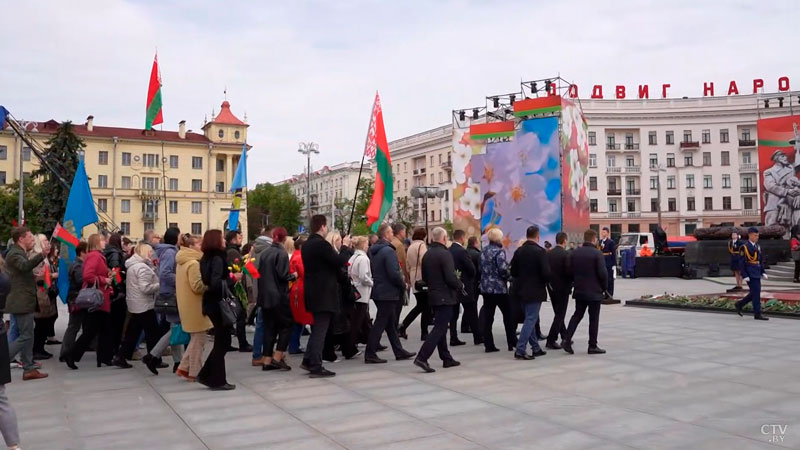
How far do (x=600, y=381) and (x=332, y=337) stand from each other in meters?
3.80

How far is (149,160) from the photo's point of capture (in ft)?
265

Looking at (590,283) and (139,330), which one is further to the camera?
(590,283)

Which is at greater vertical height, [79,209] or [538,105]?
[538,105]

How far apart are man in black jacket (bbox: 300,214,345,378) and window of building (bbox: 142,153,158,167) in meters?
79.0

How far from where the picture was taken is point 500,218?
2706 centimetres

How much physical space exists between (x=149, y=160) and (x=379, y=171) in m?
75.6

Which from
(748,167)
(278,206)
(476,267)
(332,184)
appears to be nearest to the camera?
(476,267)

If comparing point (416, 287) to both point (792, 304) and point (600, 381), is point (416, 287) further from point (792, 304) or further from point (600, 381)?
point (792, 304)

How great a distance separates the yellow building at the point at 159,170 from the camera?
3056 inches

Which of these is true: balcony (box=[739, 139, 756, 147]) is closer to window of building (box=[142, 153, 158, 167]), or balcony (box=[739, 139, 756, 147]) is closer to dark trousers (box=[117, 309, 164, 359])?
window of building (box=[142, 153, 158, 167])

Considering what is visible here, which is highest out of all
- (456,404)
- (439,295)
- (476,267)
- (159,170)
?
(159,170)

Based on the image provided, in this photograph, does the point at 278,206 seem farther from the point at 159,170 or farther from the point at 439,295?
the point at 439,295

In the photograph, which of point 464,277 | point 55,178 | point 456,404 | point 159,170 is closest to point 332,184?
point 159,170

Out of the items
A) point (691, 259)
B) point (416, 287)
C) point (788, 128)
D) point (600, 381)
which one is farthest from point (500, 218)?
point (600, 381)
